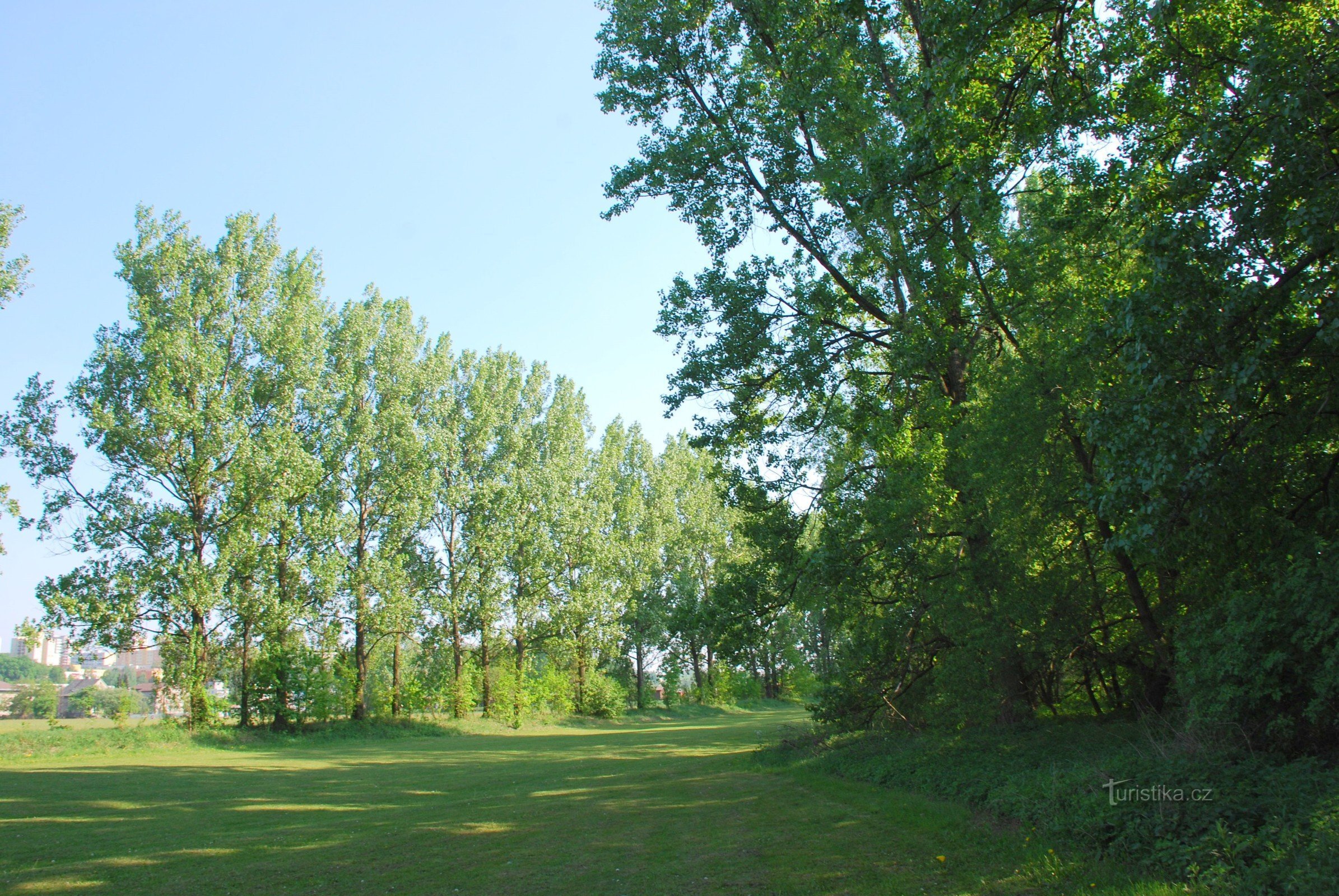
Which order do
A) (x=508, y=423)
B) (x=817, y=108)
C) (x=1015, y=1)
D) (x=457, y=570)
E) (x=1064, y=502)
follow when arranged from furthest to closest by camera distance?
(x=508, y=423)
(x=457, y=570)
(x=817, y=108)
(x=1064, y=502)
(x=1015, y=1)

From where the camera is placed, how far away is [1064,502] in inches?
424

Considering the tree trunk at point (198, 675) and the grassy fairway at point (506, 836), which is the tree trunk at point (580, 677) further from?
the grassy fairway at point (506, 836)

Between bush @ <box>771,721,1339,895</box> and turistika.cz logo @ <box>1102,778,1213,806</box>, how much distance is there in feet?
0.07

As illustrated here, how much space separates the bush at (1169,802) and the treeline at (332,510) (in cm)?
608

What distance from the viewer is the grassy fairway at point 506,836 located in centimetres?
714

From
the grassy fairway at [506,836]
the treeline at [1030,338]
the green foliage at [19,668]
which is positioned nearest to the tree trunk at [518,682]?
the grassy fairway at [506,836]

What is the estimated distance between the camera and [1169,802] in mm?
6602

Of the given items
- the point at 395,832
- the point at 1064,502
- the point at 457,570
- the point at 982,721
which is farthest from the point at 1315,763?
the point at 457,570

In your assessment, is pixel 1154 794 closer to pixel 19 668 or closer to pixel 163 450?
pixel 163 450

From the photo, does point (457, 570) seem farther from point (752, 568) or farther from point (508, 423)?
point (752, 568)

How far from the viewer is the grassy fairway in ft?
23.4

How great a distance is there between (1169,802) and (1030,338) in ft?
21.7

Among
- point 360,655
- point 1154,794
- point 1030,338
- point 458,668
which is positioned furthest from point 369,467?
point 1154,794

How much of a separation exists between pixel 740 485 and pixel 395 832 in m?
8.34
